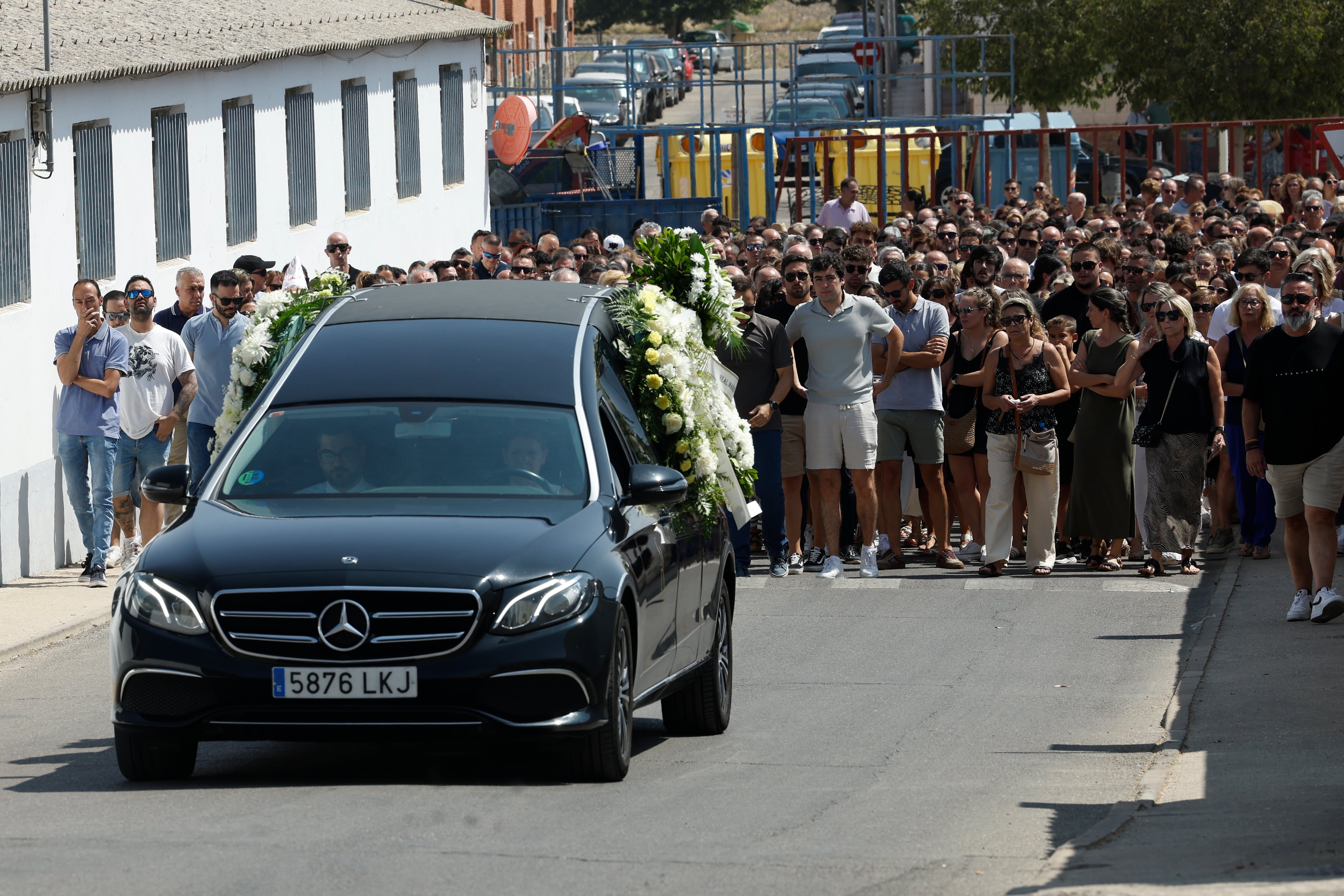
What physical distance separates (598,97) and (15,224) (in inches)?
1725

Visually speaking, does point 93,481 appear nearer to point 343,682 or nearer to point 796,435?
point 796,435

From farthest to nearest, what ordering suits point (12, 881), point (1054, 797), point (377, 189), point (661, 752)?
1. point (377, 189)
2. point (661, 752)
3. point (1054, 797)
4. point (12, 881)

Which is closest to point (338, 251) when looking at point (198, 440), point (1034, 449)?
point (198, 440)

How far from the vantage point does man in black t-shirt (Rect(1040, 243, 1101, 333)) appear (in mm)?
15500

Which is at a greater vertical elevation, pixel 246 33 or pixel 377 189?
pixel 246 33

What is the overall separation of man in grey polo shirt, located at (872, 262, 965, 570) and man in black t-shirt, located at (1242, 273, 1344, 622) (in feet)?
10.1

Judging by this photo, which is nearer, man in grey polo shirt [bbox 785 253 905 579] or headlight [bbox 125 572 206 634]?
headlight [bbox 125 572 206 634]

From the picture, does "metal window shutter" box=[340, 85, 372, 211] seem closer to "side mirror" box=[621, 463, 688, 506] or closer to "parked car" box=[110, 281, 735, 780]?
"parked car" box=[110, 281, 735, 780]

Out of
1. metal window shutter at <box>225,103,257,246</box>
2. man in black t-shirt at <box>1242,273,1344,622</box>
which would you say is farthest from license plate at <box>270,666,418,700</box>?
metal window shutter at <box>225,103,257,246</box>

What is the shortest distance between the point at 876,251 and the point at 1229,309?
5.75 metres

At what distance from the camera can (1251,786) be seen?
821cm

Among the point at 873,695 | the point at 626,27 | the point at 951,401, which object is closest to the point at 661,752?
the point at 873,695

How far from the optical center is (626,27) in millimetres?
107250

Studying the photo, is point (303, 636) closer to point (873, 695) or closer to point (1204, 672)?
point (873, 695)
